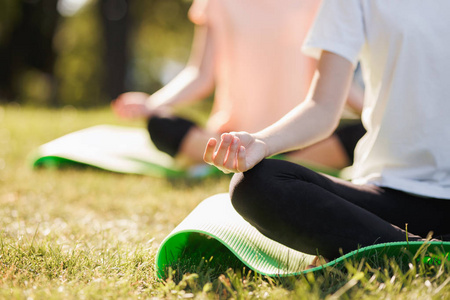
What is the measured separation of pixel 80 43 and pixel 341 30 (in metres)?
19.8

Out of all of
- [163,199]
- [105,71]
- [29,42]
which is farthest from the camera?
[29,42]

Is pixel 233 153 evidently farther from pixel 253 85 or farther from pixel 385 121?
pixel 253 85

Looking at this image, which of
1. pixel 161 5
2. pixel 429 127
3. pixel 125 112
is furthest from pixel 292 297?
pixel 161 5

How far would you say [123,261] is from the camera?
5.89ft

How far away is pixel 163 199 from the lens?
10.2ft

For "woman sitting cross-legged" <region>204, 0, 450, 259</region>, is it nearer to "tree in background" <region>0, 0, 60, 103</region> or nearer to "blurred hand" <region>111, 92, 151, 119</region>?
"blurred hand" <region>111, 92, 151, 119</region>

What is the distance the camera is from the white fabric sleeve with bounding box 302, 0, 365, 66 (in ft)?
6.14

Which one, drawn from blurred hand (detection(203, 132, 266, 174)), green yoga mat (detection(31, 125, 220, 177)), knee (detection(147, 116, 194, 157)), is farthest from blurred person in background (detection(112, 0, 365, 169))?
blurred hand (detection(203, 132, 266, 174))

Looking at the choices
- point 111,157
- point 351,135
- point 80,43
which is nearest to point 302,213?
point 351,135

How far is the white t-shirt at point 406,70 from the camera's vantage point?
73.3 inches

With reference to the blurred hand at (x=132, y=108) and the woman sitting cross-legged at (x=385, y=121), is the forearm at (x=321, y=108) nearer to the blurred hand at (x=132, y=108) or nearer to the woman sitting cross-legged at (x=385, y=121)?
the woman sitting cross-legged at (x=385, y=121)

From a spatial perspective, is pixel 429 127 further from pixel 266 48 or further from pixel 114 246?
pixel 266 48

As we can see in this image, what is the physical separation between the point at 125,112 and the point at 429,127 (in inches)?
86.2

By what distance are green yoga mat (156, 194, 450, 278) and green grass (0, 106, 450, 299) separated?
0.04 metres
